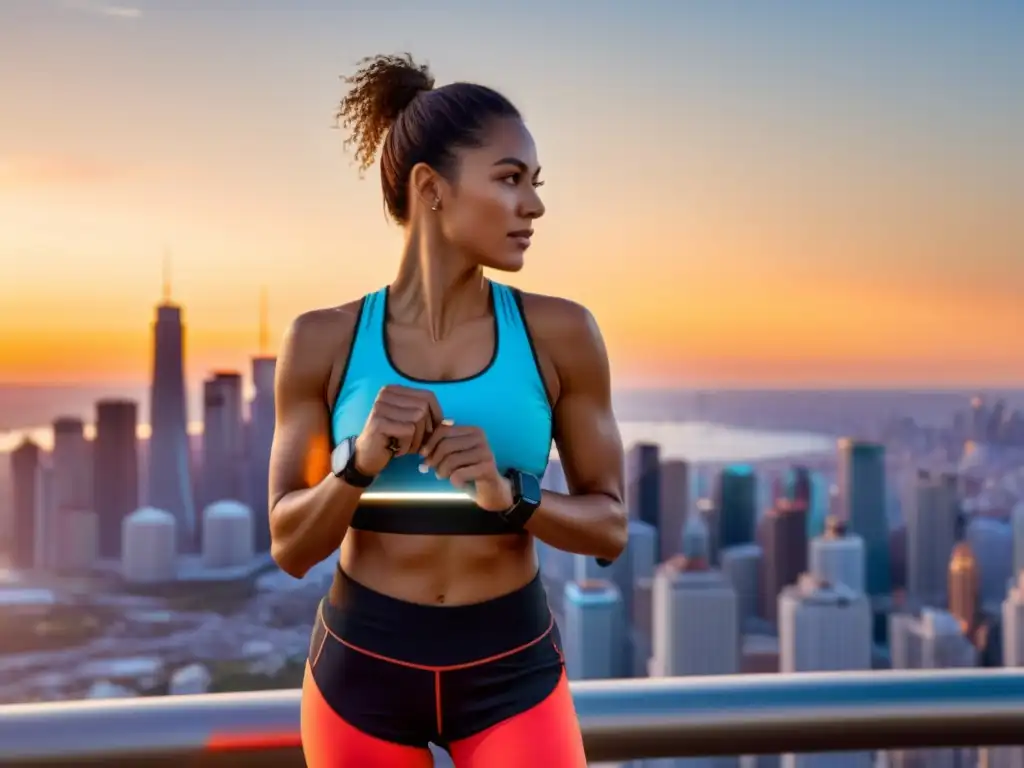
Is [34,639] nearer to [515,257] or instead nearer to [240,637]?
[240,637]

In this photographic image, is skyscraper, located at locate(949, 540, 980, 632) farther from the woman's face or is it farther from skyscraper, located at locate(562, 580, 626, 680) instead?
the woman's face

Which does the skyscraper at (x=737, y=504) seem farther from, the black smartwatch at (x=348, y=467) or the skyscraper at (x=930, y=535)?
the black smartwatch at (x=348, y=467)

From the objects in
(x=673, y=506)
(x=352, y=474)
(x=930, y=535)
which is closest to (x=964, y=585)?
(x=930, y=535)

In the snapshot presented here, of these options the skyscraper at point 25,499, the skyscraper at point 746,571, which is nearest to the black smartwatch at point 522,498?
the skyscraper at point 25,499

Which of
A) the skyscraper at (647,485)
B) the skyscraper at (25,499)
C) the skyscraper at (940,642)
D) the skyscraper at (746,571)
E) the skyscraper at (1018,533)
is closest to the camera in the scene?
the skyscraper at (25,499)

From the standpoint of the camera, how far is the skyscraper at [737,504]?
66.8ft

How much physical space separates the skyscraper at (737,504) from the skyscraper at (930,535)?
3119 mm

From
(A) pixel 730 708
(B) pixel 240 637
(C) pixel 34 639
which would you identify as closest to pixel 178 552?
(C) pixel 34 639

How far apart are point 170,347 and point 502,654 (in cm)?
1404

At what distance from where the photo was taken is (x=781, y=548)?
20359mm

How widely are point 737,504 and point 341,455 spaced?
20.7 m

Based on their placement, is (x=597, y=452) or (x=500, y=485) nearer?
(x=500, y=485)

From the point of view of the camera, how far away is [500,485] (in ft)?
3.61

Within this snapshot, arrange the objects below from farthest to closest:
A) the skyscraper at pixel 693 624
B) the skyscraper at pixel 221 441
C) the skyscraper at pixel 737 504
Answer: the skyscraper at pixel 737 504
the skyscraper at pixel 693 624
the skyscraper at pixel 221 441
